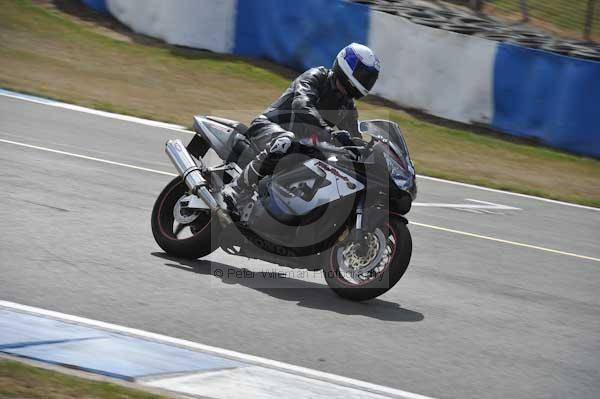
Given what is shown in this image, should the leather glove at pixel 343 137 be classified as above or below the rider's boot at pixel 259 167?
above

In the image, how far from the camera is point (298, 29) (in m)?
18.4

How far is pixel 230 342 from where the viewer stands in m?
5.66

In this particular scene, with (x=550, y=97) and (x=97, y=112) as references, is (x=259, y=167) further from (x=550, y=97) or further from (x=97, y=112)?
(x=550, y=97)

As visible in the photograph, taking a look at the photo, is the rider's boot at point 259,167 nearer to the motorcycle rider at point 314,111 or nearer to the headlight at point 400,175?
the motorcycle rider at point 314,111

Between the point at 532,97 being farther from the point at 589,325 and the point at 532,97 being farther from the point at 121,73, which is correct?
the point at 589,325

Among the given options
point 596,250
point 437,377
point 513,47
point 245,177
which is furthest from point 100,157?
point 513,47

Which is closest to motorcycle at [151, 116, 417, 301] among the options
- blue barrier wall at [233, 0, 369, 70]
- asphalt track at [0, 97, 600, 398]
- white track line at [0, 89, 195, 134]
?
asphalt track at [0, 97, 600, 398]

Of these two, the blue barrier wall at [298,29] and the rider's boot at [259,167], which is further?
the blue barrier wall at [298,29]

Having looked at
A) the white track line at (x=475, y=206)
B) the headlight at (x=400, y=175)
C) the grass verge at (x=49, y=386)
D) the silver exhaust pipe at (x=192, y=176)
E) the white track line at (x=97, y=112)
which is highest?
the headlight at (x=400, y=175)

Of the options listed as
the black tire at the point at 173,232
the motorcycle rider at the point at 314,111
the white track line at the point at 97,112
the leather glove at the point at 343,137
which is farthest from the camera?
the white track line at the point at 97,112

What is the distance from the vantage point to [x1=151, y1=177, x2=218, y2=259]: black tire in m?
7.29

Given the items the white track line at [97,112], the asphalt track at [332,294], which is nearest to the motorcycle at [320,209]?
the asphalt track at [332,294]

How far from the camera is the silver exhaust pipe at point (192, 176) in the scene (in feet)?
23.2

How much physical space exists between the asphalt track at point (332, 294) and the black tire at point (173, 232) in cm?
12
